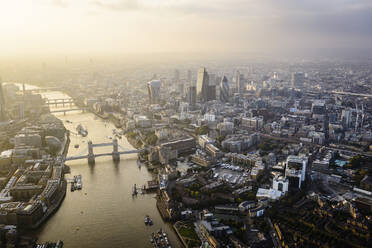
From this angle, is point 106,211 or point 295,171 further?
point 295,171

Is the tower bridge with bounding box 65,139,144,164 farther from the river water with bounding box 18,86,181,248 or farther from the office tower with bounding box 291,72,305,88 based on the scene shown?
the office tower with bounding box 291,72,305,88

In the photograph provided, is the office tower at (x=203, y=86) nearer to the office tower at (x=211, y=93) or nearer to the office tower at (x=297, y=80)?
the office tower at (x=211, y=93)

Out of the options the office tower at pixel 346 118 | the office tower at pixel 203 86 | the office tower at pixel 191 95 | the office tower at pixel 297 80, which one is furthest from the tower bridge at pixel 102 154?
the office tower at pixel 297 80

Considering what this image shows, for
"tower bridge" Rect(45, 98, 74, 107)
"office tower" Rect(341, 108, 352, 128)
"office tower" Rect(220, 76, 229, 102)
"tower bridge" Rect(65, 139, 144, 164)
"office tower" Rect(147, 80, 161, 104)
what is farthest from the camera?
"tower bridge" Rect(45, 98, 74, 107)

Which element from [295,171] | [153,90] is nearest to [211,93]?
[153,90]

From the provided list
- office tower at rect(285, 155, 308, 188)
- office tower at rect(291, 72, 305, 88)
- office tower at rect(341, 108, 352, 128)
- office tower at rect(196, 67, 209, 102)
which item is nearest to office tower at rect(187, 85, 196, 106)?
office tower at rect(196, 67, 209, 102)

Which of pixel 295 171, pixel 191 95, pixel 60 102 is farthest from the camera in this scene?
pixel 60 102

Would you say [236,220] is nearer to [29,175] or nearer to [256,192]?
[256,192]

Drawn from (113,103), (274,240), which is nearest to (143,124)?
(113,103)

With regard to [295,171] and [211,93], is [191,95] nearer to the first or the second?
[211,93]
